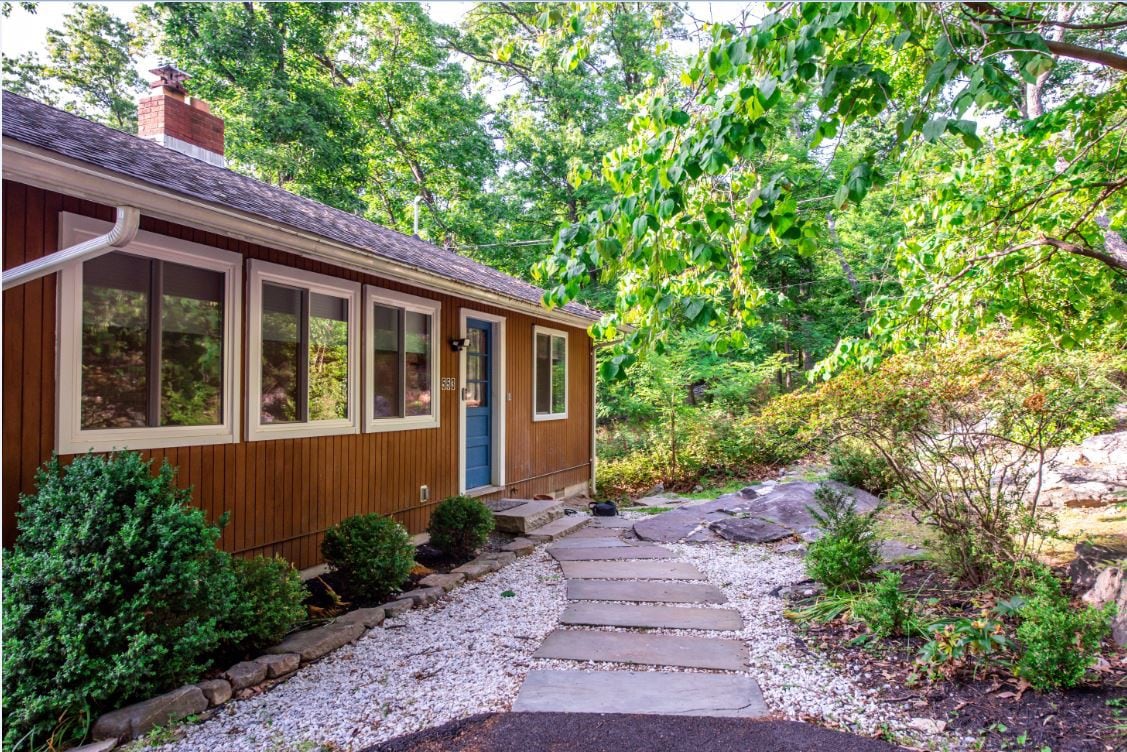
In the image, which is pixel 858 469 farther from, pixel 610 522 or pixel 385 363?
pixel 385 363

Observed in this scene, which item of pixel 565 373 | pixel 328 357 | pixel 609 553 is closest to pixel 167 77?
pixel 328 357

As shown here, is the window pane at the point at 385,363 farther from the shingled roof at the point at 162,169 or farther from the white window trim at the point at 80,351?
the white window trim at the point at 80,351

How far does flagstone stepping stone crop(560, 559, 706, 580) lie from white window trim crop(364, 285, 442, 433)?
1.94 m

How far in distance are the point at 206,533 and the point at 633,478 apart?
8.50m

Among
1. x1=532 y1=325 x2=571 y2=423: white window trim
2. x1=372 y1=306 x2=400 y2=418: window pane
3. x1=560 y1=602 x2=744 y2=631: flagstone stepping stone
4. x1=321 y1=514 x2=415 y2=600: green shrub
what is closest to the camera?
x1=560 y1=602 x2=744 y2=631: flagstone stepping stone

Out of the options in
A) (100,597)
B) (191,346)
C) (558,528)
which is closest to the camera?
(100,597)

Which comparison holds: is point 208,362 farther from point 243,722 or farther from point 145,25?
point 145,25

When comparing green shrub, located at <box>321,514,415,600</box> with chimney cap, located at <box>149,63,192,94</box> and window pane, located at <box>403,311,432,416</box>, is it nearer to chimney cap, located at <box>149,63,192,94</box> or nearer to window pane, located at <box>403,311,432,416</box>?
window pane, located at <box>403,311,432,416</box>

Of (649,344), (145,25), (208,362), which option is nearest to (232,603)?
(208,362)

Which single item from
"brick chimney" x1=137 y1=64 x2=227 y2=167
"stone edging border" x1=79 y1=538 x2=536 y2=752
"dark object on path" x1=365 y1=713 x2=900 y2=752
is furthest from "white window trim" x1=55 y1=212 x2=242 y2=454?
"brick chimney" x1=137 y1=64 x2=227 y2=167

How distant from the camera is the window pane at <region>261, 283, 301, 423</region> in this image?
4652mm

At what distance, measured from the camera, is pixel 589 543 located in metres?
6.46

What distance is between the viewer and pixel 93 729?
2627mm

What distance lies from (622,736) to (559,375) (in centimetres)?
696
